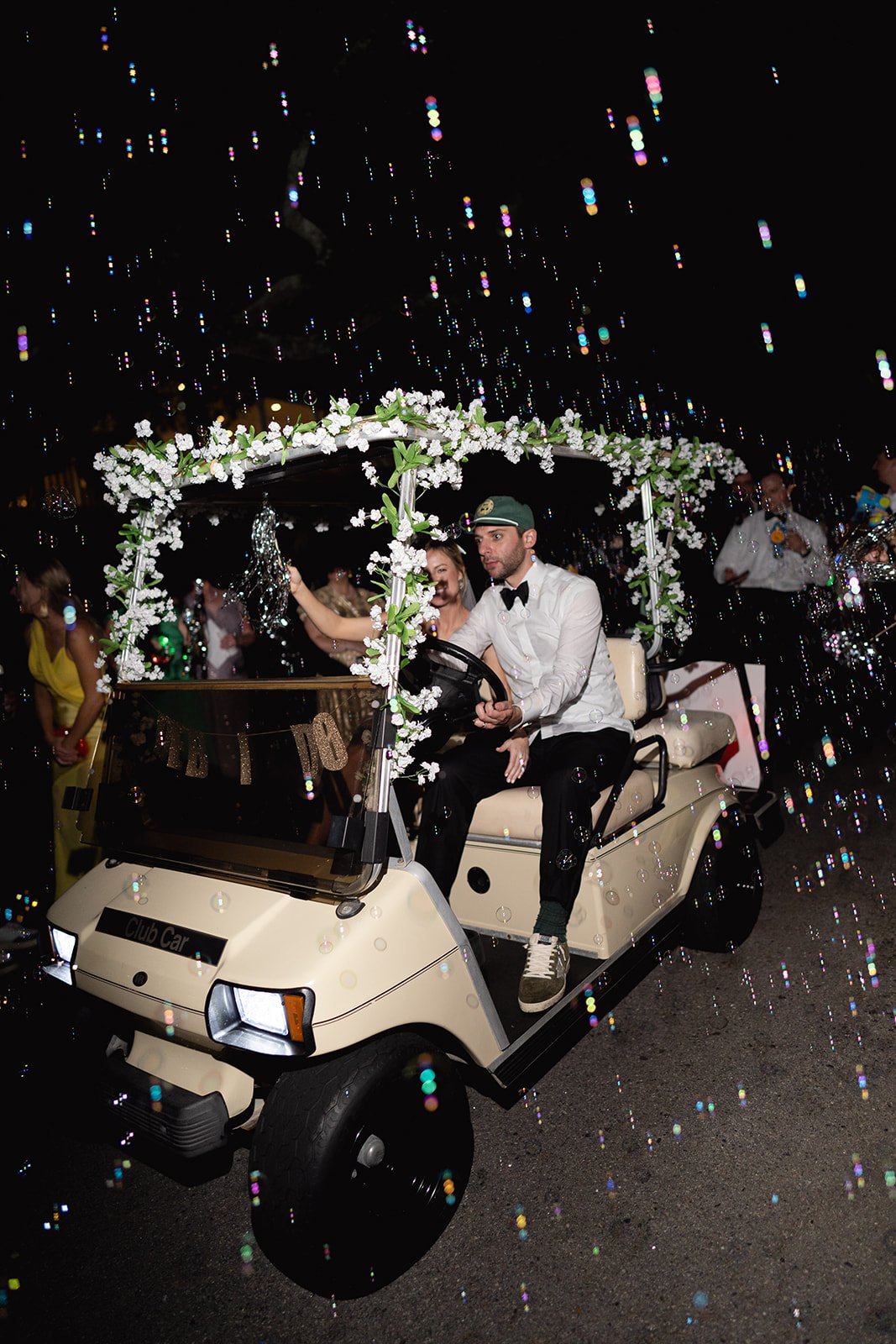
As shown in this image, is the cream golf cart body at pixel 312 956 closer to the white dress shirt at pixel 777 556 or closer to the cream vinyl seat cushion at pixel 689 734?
the cream vinyl seat cushion at pixel 689 734

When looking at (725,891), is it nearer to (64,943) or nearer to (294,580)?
(294,580)

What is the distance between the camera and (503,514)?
3.23m

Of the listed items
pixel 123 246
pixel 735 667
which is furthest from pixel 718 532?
pixel 123 246

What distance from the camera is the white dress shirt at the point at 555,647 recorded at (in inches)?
121

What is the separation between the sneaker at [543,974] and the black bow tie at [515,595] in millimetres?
1421

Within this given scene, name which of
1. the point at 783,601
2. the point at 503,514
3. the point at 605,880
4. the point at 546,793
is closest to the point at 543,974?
the point at 605,880

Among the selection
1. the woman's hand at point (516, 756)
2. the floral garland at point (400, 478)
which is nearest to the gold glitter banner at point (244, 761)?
the floral garland at point (400, 478)

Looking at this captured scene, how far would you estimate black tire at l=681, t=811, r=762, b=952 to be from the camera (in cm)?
335

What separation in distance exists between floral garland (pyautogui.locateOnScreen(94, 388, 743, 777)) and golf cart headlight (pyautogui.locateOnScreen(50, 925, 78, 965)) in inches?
38.6

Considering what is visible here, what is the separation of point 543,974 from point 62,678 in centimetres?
328

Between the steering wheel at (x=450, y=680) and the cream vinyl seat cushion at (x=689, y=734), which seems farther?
the cream vinyl seat cushion at (x=689, y=734)

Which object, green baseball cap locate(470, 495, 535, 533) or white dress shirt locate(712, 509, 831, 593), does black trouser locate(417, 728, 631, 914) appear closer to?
green baseball cap locate(470, 495, 535, 533)

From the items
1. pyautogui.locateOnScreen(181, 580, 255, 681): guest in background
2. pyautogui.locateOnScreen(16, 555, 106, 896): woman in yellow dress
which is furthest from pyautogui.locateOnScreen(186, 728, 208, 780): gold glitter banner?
pyautogui.locateOnScreen(181, 580, 255, 681): guest in background

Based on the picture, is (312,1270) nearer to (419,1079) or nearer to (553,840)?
(419,1079)
